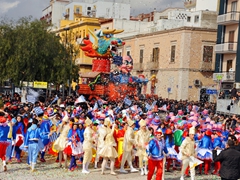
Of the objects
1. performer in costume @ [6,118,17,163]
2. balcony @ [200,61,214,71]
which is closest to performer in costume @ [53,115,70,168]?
performer in costume @ [6,118,17,163]

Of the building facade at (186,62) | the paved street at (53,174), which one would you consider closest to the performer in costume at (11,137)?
the paved street at (53,174)

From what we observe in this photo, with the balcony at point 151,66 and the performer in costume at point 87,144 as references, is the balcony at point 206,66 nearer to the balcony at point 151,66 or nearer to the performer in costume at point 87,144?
the balcony at point 151,66

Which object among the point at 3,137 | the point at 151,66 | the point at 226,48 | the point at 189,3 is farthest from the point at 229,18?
the point at 3,137

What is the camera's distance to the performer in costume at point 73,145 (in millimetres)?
15207

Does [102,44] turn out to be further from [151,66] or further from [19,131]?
[19,131]

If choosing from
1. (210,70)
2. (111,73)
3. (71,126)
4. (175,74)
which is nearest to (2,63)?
(111,73)

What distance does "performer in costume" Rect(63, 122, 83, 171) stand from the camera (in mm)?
15207

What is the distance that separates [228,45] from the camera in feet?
131

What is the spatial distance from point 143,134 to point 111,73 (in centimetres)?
2022

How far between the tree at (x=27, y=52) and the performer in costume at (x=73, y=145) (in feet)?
80.0

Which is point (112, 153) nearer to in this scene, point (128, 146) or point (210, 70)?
point (128, 146)

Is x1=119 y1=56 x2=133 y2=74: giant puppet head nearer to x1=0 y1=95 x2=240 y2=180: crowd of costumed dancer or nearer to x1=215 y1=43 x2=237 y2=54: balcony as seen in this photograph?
x1=215 y1=43 x2=237 y2=54: balcony

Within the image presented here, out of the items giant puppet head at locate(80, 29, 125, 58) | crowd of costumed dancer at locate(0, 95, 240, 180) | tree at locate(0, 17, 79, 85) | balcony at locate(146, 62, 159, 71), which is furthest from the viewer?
balcony at locate(146, 62, 159, 71)

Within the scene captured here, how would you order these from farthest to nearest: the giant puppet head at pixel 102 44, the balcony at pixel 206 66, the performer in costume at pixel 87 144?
the balcony at pixel 206 66, the giant puppet head at pixel 102 44, the performer in costume at pixel 87 144
